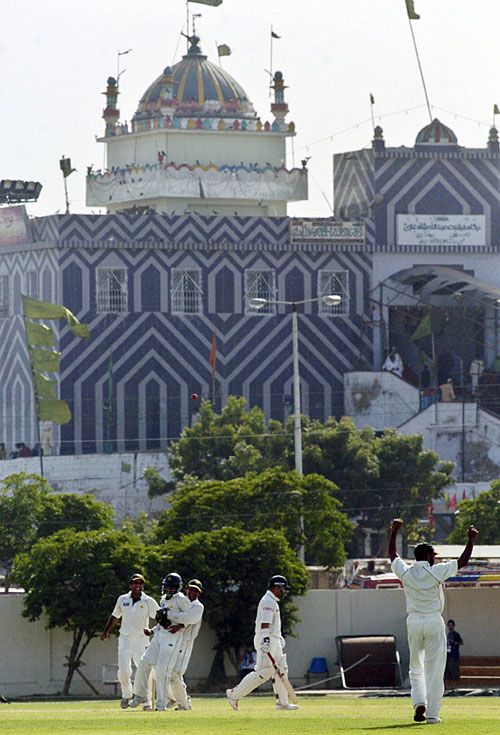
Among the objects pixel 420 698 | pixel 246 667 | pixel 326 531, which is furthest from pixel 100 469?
pixel 420 698

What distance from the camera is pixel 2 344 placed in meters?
99.2

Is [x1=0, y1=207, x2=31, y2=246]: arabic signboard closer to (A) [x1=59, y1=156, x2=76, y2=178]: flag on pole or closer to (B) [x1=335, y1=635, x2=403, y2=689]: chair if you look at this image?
(A) [x1=59, y1=156, x2=76, y2=178]: flag on pole

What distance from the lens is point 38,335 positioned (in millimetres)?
94500

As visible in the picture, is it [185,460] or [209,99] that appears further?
[209,99]

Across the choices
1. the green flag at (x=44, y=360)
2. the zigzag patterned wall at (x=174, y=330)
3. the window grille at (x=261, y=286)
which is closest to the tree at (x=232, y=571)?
the green flag at (x=44, y=360)

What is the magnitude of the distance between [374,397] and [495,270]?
33.2 ft

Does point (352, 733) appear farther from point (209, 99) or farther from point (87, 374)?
point (209, 99)

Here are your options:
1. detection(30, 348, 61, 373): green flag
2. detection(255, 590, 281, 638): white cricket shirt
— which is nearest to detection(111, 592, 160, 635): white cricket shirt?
detection(255, 590, 281, 638): white cricket shirt

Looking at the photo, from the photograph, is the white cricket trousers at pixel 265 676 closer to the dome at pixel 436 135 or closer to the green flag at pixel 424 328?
the green flag at pixel 424 328

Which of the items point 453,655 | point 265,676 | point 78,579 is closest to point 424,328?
Result: point 78,579

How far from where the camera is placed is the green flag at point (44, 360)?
9481 cm

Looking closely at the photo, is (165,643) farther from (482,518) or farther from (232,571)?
(482,518)

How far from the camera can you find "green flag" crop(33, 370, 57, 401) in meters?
94.6

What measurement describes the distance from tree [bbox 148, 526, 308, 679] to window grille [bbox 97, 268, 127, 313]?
48.1 m
